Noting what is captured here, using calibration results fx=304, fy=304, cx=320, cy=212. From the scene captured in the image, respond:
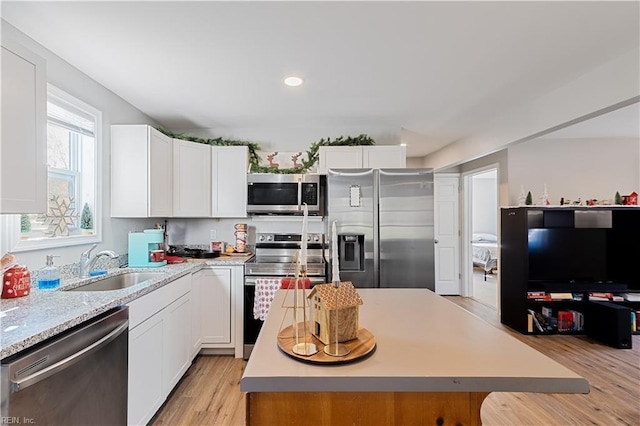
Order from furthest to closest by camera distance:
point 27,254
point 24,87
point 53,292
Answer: point 27,254
point 53,292
point 24,87

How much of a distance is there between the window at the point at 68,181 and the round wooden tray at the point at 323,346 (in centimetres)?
177

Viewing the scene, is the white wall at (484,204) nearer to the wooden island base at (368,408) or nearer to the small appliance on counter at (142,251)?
the small appliance on counter at (142,251)

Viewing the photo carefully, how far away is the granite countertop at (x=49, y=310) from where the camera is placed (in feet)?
3.59

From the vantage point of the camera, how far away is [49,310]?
1.38 metres

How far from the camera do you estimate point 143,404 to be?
6.02 ft

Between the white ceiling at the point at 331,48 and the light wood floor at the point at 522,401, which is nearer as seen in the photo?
the white ceiling at the point at 331,48

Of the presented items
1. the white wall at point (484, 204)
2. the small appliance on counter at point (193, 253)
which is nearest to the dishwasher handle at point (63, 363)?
the small appliance on counter at point (193, 253)

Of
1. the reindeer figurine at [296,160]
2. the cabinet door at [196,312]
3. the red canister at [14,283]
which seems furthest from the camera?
the reindeer figurine at [296,160]

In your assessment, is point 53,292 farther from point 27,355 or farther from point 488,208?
point 488,208

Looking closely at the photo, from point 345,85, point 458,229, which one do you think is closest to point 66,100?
point 345,85

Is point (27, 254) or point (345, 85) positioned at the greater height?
point (345, 85)

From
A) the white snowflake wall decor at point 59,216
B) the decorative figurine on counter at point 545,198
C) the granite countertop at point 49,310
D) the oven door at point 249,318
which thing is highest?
the decorative figurine on counter at point 545,198

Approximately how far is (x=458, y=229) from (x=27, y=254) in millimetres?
5488

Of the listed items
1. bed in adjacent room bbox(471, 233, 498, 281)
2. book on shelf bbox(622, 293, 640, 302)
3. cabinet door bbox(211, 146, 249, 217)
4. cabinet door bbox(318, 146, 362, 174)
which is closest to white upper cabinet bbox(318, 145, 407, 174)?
cabinet door bbox(318, 146, 362, 174)
